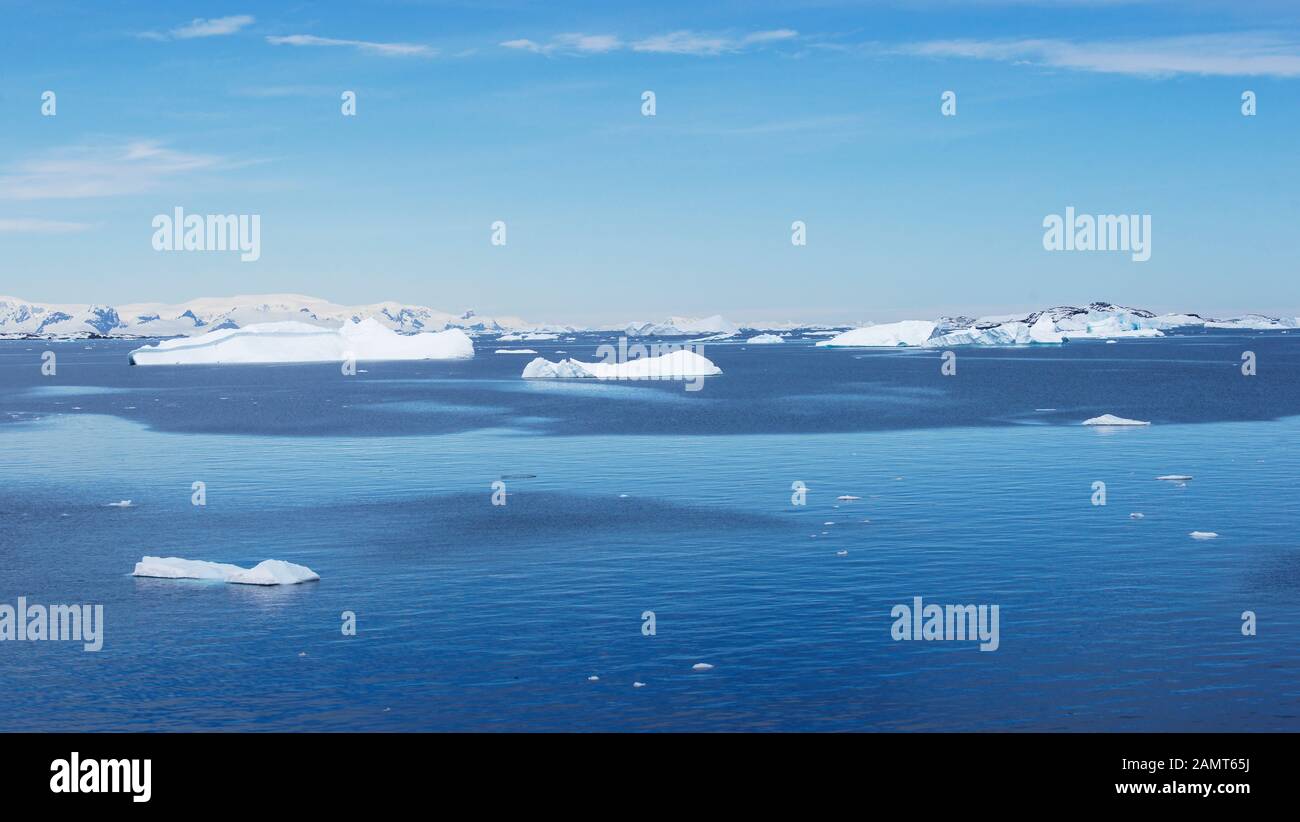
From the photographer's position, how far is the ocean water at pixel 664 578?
16672 mm

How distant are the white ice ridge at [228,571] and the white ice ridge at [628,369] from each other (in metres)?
81.5

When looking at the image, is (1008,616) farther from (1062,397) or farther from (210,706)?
(1062,397)

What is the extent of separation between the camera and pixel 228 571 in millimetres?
24516

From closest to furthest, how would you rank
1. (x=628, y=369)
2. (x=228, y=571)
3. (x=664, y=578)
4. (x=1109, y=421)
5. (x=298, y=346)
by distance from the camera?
1. (x=664, y=578)
2. (x=228, y=571)
3. (x=1109, y=421)
4. (x=628, y=369)
5. (x=298, y=346)

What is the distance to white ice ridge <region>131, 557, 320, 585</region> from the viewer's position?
78.6 feet

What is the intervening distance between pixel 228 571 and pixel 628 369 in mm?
85033
